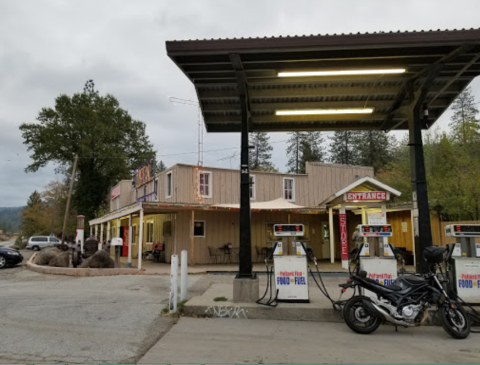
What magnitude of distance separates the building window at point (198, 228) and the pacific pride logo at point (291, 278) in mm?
11833

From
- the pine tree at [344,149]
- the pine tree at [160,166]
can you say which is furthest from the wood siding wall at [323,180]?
the pine tree at [160,166]

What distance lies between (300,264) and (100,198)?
3893 cm

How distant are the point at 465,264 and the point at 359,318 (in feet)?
8.24

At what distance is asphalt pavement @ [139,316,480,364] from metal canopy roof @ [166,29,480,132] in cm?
476

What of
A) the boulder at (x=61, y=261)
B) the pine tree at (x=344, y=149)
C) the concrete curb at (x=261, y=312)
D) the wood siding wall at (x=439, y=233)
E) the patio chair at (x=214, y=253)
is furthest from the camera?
the pine tree at (x=344, y=149)

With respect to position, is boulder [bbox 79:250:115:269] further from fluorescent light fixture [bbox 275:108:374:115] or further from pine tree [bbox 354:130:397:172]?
pine tree [bbox 354:130:397:172]

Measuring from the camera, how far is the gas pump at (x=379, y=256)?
7344 mm

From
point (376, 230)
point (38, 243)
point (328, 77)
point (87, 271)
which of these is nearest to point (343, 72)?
point (328, 77)

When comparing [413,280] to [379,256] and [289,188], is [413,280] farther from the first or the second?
[289,188]

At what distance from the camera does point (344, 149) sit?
54219 mm

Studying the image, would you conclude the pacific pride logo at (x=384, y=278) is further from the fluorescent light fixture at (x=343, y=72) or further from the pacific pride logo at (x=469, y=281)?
the fluorescent light fixture at (x=343, y=72)

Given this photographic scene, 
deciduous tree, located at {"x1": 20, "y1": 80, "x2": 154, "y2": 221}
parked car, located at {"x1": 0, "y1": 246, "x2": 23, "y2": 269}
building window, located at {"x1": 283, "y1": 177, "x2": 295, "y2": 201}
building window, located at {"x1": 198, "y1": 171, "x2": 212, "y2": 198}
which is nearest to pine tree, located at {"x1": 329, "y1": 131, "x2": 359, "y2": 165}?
deciduous tree, located at {"x1": 20, "y1": 80, "x2": 154, "y2": 221}

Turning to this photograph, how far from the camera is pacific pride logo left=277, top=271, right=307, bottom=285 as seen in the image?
7.44 metres

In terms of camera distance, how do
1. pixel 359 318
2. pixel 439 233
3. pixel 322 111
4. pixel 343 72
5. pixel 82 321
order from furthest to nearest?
pixel 439 233, pixel 322 111, pixel 343 72, pixel 82 321, pixel 359 318
